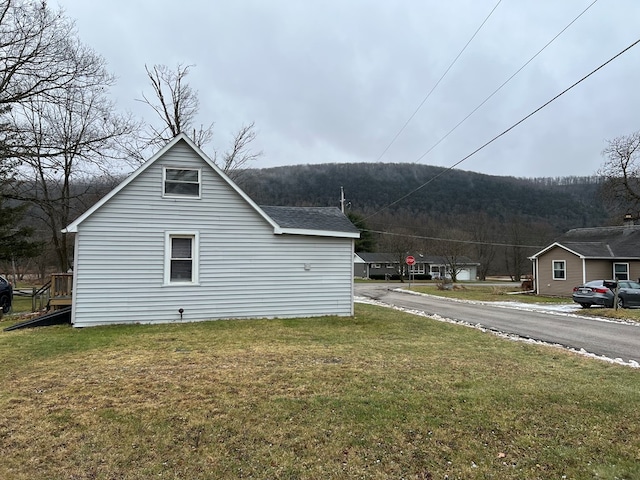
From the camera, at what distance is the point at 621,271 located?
2525 cm

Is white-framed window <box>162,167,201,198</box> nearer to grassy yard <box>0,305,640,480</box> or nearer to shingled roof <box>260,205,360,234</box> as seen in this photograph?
shingled roof <box>260,205,360,234</box>

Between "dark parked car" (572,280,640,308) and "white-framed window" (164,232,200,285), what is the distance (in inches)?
679

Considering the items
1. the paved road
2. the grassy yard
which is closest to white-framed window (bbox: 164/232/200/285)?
the grassy yard

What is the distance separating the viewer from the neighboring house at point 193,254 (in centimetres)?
1048

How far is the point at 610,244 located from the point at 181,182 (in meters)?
28.1

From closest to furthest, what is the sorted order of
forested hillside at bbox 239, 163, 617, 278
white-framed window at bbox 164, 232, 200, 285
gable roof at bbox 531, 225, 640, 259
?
white-framed window at bbox 164, 232, 200, 285 → gable roof at bbox 531, 225, 640, 259 → forested hillside at bbox 239, 163, 617, 278

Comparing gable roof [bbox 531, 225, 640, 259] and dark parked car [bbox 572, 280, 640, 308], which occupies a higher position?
gable roof [bbox 531, 225, 640, 259]

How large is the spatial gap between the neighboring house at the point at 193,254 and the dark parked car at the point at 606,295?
12.6 meters

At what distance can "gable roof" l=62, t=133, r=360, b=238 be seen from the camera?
34.5ft

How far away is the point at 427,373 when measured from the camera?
6031 millimetres

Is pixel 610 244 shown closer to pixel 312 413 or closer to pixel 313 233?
pixel 313 233

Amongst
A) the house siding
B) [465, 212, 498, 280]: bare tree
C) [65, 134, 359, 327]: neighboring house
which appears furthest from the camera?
[465, 212, 498, 280]: bare tree

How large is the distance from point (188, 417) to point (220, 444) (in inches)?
28.8

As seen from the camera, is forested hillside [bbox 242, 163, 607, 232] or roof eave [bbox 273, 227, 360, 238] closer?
roof eave [bbox 273, 227, 360, 238]
